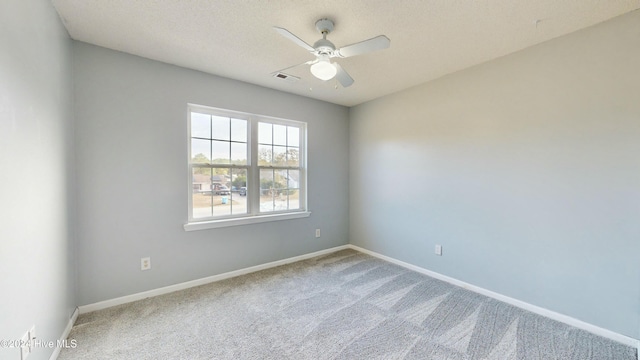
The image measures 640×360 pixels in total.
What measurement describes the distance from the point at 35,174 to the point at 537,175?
379cm

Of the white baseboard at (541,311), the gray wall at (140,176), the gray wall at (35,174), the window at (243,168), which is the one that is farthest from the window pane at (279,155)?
the white baseboard at (541,311)

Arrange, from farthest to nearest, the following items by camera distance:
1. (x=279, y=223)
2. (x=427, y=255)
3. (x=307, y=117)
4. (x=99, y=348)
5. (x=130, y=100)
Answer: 1. (x=307, y=117)
2. (x=279, y=223)
3. (x=427, y=255)
4. (x=130, y=100)
5. (x=99, y=348)

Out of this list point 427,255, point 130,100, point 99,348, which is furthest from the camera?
point 427,255

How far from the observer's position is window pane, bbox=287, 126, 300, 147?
3.84 metres

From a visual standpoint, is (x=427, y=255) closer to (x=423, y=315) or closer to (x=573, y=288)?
(x=423, y=315)

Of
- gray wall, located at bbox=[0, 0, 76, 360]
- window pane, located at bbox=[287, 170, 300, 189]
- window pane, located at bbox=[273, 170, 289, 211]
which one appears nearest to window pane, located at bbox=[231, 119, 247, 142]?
window pane, located at bbox=[273, 170, 289, 211]

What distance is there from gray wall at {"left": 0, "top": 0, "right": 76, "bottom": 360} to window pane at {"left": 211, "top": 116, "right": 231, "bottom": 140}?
1.27 m

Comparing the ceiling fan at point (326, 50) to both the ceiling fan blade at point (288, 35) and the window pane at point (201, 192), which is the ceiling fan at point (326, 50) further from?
the window pane at point (201, 192)

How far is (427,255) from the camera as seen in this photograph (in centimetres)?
329

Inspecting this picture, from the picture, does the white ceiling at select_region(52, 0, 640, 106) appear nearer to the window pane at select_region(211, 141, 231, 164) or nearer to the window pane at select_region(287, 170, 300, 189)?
the window pane at select_region(211, 141, 231, 164)

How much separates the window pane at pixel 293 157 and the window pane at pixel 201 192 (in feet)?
3.82

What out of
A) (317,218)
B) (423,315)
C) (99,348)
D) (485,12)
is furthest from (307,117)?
(99,348)

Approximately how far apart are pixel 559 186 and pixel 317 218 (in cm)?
282

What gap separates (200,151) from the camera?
304 cm
